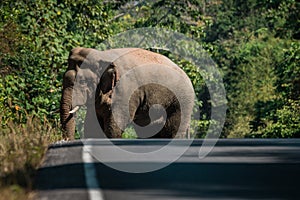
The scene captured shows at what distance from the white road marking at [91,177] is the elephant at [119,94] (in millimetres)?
9663

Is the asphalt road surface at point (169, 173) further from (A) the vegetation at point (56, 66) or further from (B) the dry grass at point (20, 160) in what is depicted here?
(A) the vegetation at point (56, 66)

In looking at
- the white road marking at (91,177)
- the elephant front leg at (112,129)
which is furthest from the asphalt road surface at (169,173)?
the elephant front leg at (112,129)

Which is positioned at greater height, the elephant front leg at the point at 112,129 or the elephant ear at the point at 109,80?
the elephant ear at the point at 109,80

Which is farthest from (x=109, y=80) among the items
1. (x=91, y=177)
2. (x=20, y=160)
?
(x=91, y=177)

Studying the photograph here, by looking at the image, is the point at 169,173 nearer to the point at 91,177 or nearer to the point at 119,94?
the point at 91,177

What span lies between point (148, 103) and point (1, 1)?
Answer: 25.5 ft

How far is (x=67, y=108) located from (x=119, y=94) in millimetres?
1507

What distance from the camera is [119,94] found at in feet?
91.5

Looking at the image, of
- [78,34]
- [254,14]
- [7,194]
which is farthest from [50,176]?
[254,14]

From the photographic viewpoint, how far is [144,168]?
1448 cm

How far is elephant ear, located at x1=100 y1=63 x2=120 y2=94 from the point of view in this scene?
2770 centimetres

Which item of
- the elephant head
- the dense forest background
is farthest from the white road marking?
the elephant head

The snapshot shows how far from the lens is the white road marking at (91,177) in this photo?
11102 mm

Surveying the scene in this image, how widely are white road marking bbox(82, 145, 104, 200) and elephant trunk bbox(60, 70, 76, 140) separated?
8576 millimetres
